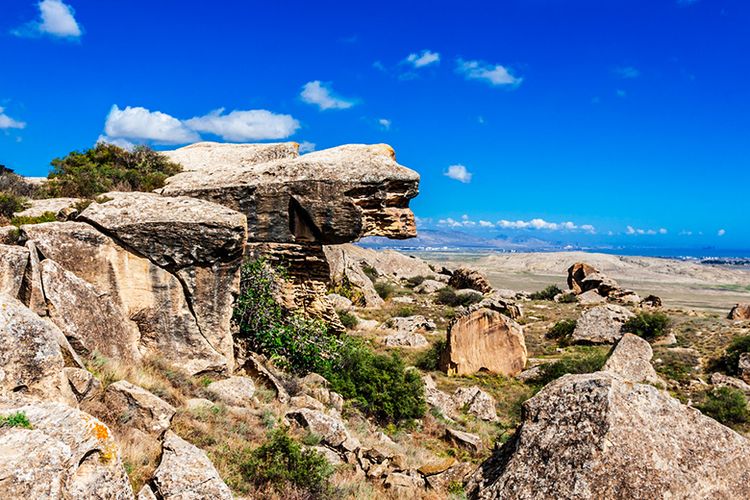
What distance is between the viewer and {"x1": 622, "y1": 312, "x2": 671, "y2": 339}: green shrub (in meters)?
30.1

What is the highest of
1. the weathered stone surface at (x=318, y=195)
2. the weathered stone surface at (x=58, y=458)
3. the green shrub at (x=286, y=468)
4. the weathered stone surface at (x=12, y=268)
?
the weathered stone surface at (x=318, y=195)

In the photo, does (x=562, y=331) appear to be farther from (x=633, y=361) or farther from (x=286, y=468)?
(x=286, y=468)

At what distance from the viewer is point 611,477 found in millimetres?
7668

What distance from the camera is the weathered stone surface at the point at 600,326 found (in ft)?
97.9

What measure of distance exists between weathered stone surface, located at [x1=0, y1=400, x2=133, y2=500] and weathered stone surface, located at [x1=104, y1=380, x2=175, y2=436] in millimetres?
1893

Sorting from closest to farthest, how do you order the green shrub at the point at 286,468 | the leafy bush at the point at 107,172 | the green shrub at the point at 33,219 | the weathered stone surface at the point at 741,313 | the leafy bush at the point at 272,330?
the green shrub at the point at 286,468 < the green shrub at the point at 33,219 < the leafy bush at the point at 272,330 < the leafy bush at the point at 107,172 < the weathered stone surface at the point at 741,313

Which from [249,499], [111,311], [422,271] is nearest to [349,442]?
[249,499]

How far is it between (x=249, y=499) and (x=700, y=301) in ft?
315

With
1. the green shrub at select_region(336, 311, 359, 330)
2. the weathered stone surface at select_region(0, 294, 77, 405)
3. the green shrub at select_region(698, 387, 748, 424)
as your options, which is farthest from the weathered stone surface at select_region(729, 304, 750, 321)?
the weathered stone surface at select_region(0, 294, 77, 405)

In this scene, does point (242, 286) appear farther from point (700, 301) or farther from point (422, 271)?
point (700, 301)

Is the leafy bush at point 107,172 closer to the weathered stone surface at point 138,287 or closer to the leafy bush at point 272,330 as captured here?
the leafy bush at point 272,330

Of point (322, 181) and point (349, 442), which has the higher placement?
point (322, 181)

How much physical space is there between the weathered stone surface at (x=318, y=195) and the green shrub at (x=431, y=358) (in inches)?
415

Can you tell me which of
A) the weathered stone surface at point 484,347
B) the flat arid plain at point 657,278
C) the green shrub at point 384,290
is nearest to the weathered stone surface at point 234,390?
the weathered stone surface at point 484,347
